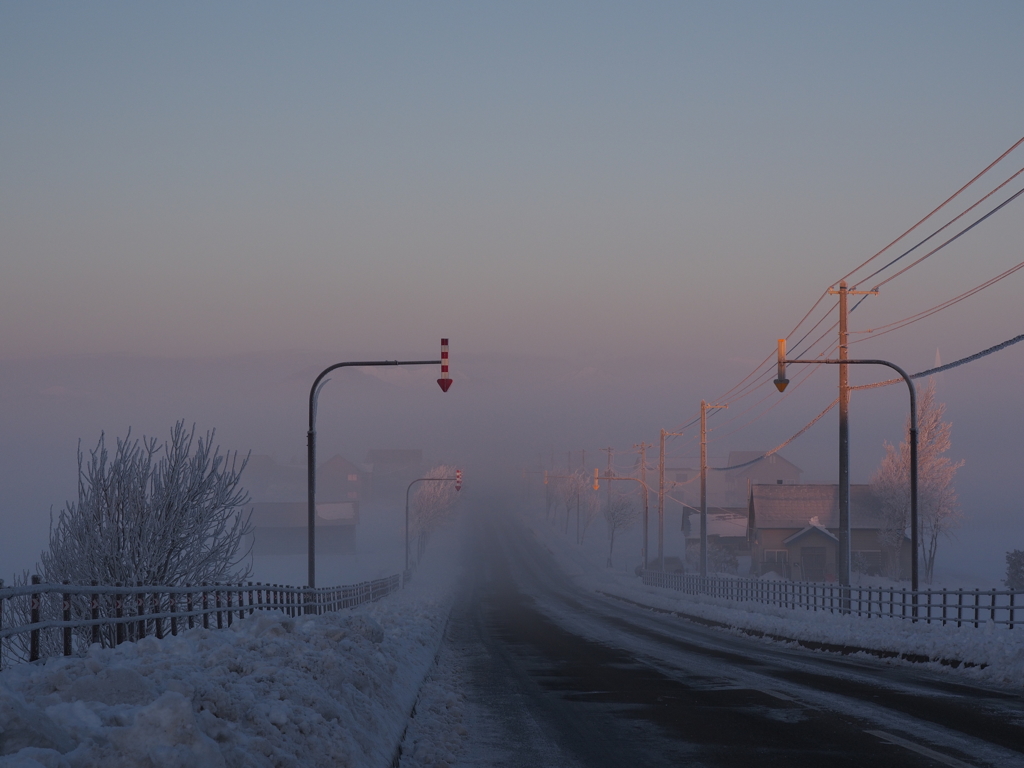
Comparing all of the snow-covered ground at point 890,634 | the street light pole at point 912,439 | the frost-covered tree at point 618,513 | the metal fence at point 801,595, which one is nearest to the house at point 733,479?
the frost-covered tree at point 618,513

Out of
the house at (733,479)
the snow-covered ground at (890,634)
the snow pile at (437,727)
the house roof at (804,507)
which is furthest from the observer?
the house at (733,479)

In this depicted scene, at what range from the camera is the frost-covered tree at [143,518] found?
68.3ft

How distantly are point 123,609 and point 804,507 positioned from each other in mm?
69067

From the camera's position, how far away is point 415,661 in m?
16.2

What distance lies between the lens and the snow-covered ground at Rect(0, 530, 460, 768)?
495cm

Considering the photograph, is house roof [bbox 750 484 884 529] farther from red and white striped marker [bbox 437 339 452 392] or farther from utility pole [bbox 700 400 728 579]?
red and white striped marker [bbox 437 339 452 392]

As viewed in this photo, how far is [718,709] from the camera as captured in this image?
11.6 m

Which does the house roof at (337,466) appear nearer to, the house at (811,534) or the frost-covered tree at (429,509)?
the frost-covered tree at (429,509)

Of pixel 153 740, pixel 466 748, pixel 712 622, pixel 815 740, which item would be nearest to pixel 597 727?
pixel 466 748

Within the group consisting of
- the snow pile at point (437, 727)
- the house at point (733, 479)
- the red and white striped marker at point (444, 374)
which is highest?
the red and white striped marker at point (444, 374)

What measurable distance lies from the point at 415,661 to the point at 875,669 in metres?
8.07

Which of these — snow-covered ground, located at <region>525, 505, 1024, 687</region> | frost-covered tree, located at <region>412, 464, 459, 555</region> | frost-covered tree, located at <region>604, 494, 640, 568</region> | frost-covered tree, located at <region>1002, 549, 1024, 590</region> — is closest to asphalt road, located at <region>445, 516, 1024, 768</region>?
snow-covered ground, located at <region>525, 505, 1024, 687</region>

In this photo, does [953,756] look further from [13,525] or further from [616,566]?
[13,525]

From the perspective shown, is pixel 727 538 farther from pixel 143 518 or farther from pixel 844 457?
pixel 143 518
